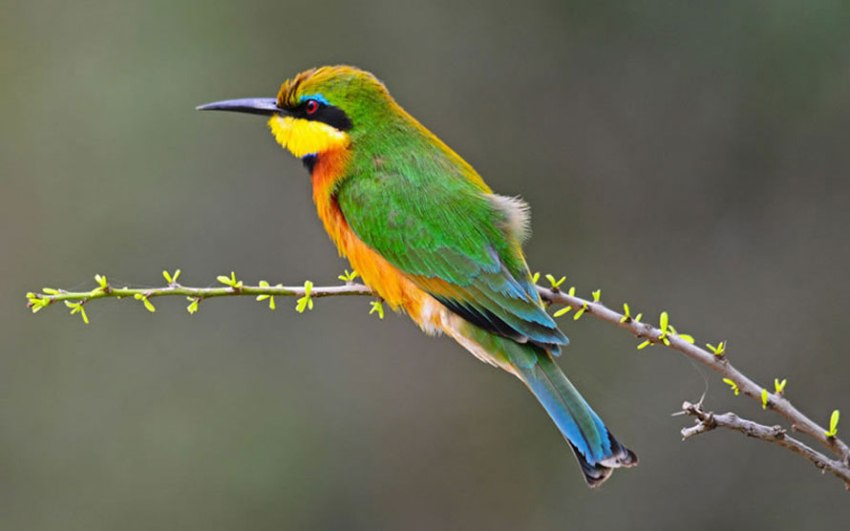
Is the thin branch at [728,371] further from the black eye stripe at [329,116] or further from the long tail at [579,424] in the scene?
the black eye stripe at [329,116]

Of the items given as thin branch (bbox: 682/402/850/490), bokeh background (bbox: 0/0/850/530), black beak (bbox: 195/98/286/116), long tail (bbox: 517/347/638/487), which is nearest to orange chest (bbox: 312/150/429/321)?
black beak (bbox: 195/98/286/116)

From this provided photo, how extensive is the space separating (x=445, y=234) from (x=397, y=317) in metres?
2.84

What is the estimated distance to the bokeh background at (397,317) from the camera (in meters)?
5.32

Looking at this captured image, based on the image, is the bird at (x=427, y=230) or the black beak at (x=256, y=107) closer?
the bird at (x=427, y=230)

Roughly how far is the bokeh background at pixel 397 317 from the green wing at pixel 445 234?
98.8 inches

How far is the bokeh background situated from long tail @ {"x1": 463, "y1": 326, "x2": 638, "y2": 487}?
255 centimetres

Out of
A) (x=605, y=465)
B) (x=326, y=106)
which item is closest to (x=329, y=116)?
(x=326, y=106)

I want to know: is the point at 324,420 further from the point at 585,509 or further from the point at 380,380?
the point at 585,509

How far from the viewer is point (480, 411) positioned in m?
5.71

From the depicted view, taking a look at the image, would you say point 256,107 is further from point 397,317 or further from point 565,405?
point 397,317

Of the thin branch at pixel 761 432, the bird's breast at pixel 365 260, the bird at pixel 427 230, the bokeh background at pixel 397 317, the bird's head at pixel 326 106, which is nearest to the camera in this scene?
the thin branch at pixel 761 432

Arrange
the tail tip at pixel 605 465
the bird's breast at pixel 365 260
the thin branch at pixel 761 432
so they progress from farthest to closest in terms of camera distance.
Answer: the bird's breast at pixel 365 260
the tail tip at pixel 605 465
the thin branch at pixel 761 432

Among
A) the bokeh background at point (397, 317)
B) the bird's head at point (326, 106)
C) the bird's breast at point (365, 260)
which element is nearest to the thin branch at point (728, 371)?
the bird's breast at point (365, 260)

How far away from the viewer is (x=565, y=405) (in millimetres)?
2689
